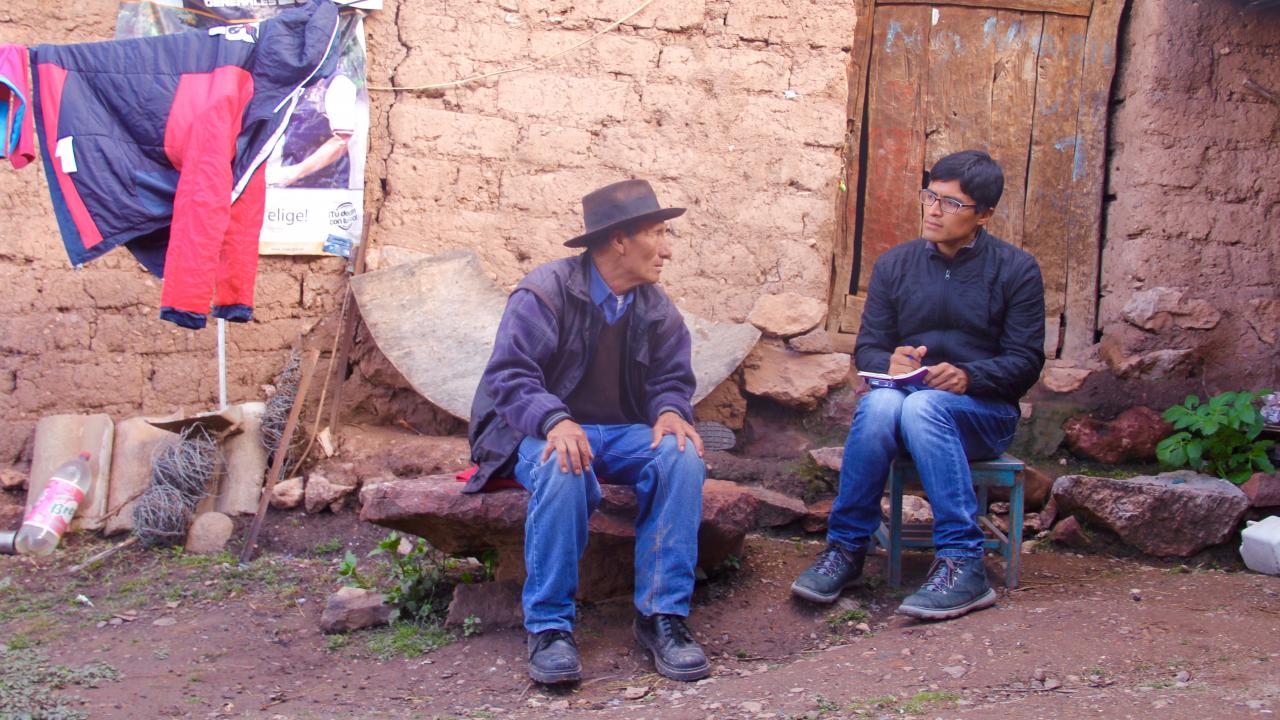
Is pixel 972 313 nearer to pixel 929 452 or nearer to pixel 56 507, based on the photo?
pixel 929 452

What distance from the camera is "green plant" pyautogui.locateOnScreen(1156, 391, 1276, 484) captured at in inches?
187

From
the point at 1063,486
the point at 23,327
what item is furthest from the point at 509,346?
the point at 23,327

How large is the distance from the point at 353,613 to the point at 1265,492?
11.4 feet

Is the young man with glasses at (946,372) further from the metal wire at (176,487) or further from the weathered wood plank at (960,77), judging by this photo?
the metal wire at (176,487)

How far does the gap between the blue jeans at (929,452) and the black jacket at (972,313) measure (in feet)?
0.36

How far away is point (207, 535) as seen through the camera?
4.86m

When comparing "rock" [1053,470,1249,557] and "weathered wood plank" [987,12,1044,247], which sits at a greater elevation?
"weathered wood plank" [987,12,1044,247]

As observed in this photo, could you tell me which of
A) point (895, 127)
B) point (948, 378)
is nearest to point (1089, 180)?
point (895, 127)

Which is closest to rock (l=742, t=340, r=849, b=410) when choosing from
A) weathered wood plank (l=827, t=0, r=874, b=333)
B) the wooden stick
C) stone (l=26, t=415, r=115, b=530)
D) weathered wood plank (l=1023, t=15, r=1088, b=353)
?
weathered wood plank (l=827, t=0, r=874, b=333)

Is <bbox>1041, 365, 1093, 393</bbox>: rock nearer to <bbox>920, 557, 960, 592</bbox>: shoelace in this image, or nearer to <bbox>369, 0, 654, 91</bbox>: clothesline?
<bbox>920, 557, 960, 592</bbox>: shoelace

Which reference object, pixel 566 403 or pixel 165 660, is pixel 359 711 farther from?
pixel 566 403

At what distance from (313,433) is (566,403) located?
6.35 ft

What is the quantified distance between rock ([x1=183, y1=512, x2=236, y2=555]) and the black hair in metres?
3.24

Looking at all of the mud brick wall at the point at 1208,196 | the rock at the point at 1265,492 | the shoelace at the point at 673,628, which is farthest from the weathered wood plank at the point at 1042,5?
the shoelace at the point at 673,628
